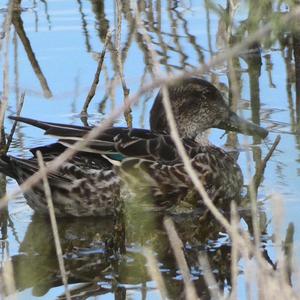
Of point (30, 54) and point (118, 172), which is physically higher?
point (30, 54)

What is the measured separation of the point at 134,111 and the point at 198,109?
0.63 metres

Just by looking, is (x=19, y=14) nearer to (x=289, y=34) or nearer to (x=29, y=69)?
(x=29, y=69)

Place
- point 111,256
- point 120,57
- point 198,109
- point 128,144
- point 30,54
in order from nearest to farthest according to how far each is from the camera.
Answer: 1. point 111,256
2. point 128,144
3. point 120,57
4. point 198,109
5. point 30,54

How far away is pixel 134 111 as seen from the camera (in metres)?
8.18

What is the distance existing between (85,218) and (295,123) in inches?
67.8

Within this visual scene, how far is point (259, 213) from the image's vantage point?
21.7ft

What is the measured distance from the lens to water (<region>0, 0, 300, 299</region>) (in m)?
5.71

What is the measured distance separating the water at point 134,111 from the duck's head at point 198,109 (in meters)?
0.22

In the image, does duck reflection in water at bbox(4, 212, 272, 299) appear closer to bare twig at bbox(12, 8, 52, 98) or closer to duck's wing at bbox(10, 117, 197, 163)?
duck's wing at bbox(10, 117, 197, 163)

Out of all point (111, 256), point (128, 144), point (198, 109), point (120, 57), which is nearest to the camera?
point (111, 256)

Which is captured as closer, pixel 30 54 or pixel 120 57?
pixel 120 57

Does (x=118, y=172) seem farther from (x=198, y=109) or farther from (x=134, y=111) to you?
(x=134, y=111)

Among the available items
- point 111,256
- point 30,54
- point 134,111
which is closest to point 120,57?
point 134,111

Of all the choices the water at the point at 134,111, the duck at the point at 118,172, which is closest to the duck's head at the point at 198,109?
the water at the point at 134,111
